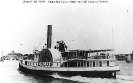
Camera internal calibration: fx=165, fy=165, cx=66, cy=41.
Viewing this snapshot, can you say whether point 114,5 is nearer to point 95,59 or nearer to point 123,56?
point 95,59

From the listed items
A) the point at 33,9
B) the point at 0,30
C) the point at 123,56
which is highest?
the point at 33,9

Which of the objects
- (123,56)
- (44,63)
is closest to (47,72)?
(44,63)

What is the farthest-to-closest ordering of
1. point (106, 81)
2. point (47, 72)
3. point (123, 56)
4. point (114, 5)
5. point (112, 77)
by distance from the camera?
point (123, 56)
point (47, 72)
point (112, 77)
point (106, 81)
point (114, 5)

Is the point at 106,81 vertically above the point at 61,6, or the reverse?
the point at 61,6

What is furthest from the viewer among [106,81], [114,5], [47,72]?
[47,72]

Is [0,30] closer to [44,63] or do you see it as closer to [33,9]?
[33,9]

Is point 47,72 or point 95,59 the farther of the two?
point 47,72

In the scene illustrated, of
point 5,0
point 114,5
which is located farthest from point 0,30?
point 114,5
